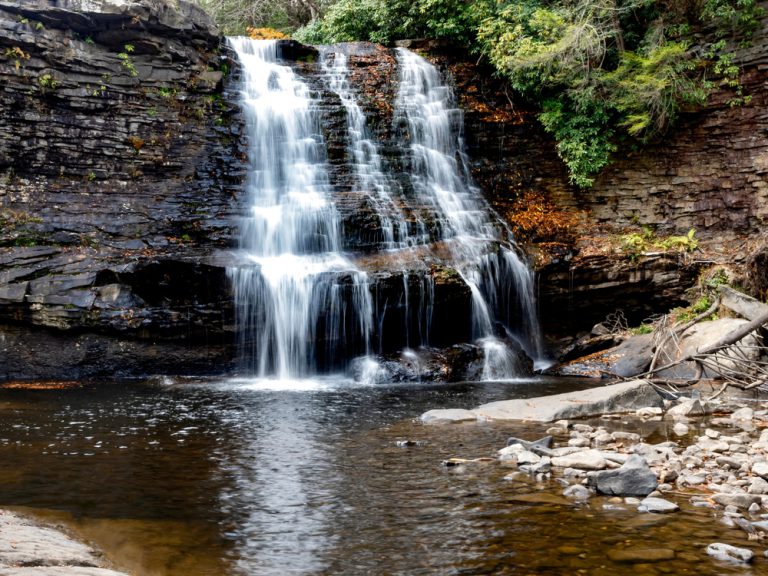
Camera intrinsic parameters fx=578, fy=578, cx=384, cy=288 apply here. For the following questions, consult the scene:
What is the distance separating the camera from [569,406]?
23.8 feet

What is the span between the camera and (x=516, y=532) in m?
3.83

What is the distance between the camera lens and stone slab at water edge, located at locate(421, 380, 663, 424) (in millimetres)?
7180

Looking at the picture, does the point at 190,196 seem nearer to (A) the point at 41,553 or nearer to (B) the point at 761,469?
(A) the point at 41,553

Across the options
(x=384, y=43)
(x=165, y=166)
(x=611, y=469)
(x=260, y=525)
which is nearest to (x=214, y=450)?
(x=260, y=525)

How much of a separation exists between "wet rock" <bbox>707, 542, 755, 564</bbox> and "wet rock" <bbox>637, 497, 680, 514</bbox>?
586 millimetres

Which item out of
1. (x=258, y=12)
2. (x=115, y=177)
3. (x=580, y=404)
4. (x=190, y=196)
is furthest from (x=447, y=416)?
(x=258, y=12)

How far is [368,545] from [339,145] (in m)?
12.5

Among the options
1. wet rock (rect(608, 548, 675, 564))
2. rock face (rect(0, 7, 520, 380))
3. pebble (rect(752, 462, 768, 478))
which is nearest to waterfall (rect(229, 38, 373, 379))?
rock face (rect(0, 7, 520, 380))

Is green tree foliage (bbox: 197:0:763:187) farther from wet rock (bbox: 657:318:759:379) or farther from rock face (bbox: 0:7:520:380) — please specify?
wet rock (bbox: 657:318:759:379)

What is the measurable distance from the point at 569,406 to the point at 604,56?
1162 centimetres

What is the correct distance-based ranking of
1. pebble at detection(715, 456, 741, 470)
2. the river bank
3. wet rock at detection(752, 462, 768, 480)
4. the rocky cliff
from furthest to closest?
the rocky cliff
pebble at detection(715, 456, 741, 470)
wet rock at detection(752, 462, 768, 480)
the river bank

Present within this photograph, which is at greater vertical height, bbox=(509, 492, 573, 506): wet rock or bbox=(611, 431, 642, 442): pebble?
bbox=(611, 431, 642, 442): pebble

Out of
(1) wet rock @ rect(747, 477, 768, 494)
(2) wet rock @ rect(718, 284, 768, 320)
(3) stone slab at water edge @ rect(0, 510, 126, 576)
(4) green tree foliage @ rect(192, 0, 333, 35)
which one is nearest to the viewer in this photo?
(3) stone slab at water edge @ rect(0, 510, 126, 576)

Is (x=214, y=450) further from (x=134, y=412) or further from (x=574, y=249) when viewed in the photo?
(x=574, y=249)
